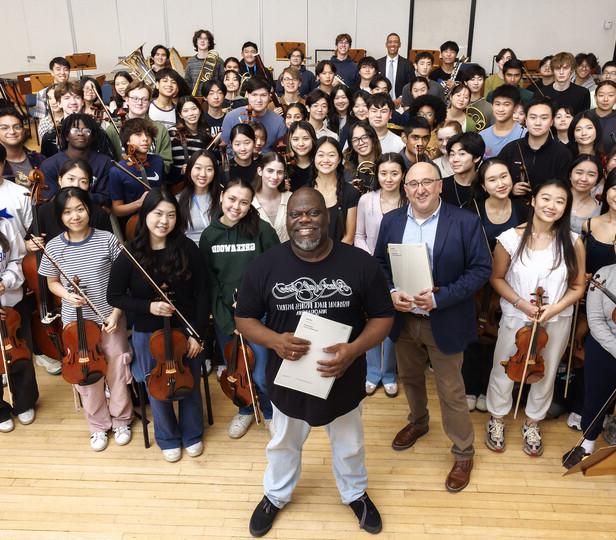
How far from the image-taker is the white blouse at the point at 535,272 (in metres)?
2.66

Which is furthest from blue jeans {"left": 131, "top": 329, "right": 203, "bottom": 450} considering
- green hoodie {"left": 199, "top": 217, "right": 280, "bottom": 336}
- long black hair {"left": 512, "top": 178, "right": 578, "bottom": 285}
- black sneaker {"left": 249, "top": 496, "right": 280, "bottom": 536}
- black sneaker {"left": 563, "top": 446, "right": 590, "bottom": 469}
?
black sneaker {"left": 563, "top": 446, "right": 590, "bottom": 469}

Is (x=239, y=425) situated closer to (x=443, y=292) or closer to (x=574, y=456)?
(x=443, y=292)

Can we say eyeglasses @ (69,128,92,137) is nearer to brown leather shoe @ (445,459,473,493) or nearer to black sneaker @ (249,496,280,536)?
black sneaker @ (249,496,280,536)

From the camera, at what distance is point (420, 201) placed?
2.44m

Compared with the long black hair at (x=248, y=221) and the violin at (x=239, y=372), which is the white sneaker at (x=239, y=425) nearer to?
the violin at (x=239, y=372)

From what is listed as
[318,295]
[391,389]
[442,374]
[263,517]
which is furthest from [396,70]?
[263,517]

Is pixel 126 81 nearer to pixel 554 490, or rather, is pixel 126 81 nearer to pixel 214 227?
pixel 214 227

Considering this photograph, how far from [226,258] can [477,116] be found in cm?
287

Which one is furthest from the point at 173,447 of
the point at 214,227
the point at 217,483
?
the point at 214,227

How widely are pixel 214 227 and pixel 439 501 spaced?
1743 mm

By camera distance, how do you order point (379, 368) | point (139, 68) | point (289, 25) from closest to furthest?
point (379, 368) → point (139, 68) → point (289, 25)

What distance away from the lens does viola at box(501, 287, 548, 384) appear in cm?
266

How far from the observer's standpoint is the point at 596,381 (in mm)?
2764

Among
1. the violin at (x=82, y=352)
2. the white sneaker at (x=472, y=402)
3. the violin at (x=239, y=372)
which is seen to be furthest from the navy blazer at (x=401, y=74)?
the violin at (x=82, y=352)
